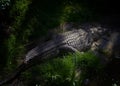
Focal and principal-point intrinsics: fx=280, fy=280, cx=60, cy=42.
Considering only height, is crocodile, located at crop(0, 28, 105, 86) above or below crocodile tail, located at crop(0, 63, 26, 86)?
above

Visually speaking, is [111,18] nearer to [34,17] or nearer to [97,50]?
[97,50]

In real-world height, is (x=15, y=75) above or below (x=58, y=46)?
below

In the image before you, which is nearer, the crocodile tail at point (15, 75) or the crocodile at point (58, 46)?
the crocodile tail at point (15, 75)

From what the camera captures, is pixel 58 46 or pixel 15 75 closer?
pixel 15 75

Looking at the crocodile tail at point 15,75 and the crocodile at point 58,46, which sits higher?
the crocodile at point 58,46

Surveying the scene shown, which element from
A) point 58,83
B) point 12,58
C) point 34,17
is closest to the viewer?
point 58,83

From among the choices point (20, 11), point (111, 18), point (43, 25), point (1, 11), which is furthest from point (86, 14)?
point (1, 11)

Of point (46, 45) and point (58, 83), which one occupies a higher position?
point (46, 45)

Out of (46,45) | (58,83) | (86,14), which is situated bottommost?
(58,83)
